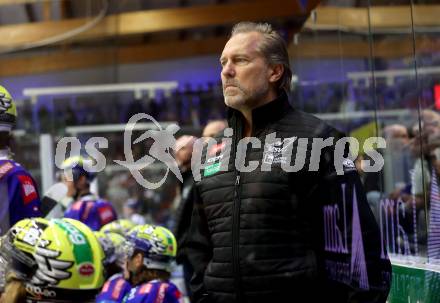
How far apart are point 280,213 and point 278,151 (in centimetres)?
21

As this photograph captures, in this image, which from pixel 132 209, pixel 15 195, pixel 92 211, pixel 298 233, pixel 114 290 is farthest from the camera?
pixel 132 209

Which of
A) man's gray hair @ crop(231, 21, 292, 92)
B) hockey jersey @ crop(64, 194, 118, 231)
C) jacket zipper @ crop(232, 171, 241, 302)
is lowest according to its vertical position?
hockey jersey @ crop(64, 194, 118, 231)

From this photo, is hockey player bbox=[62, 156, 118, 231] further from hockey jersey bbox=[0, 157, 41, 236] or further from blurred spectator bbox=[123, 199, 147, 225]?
blurred spectator bbox=[123, 199, 147, 225]

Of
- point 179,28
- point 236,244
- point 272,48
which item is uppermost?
point 179,28

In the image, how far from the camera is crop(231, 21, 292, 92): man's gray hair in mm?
3088

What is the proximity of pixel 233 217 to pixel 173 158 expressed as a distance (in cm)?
349

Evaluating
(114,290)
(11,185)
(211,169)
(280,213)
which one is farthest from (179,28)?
(280,213)

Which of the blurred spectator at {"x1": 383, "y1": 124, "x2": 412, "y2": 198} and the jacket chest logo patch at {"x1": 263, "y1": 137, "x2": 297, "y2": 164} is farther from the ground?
the jacket chest logo patch at {"x1": 263, "y1": 137, "x2": 297, "y2": 164}

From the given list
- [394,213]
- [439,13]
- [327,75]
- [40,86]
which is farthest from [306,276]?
[40,86]

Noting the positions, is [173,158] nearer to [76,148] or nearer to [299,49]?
[76,148]

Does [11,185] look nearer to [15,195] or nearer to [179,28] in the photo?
[15,195]

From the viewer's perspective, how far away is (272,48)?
310 cm

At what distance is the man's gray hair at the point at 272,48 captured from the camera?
3088mm

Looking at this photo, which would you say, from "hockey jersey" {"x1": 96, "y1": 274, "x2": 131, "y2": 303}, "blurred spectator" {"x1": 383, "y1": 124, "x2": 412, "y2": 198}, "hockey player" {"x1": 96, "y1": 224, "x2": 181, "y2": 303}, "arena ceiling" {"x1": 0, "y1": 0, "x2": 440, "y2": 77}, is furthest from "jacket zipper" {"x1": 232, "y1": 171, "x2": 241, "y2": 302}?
"hockey jersey" {"x1": 96, "y1": 274, "x2": 131, "y2": 303}
